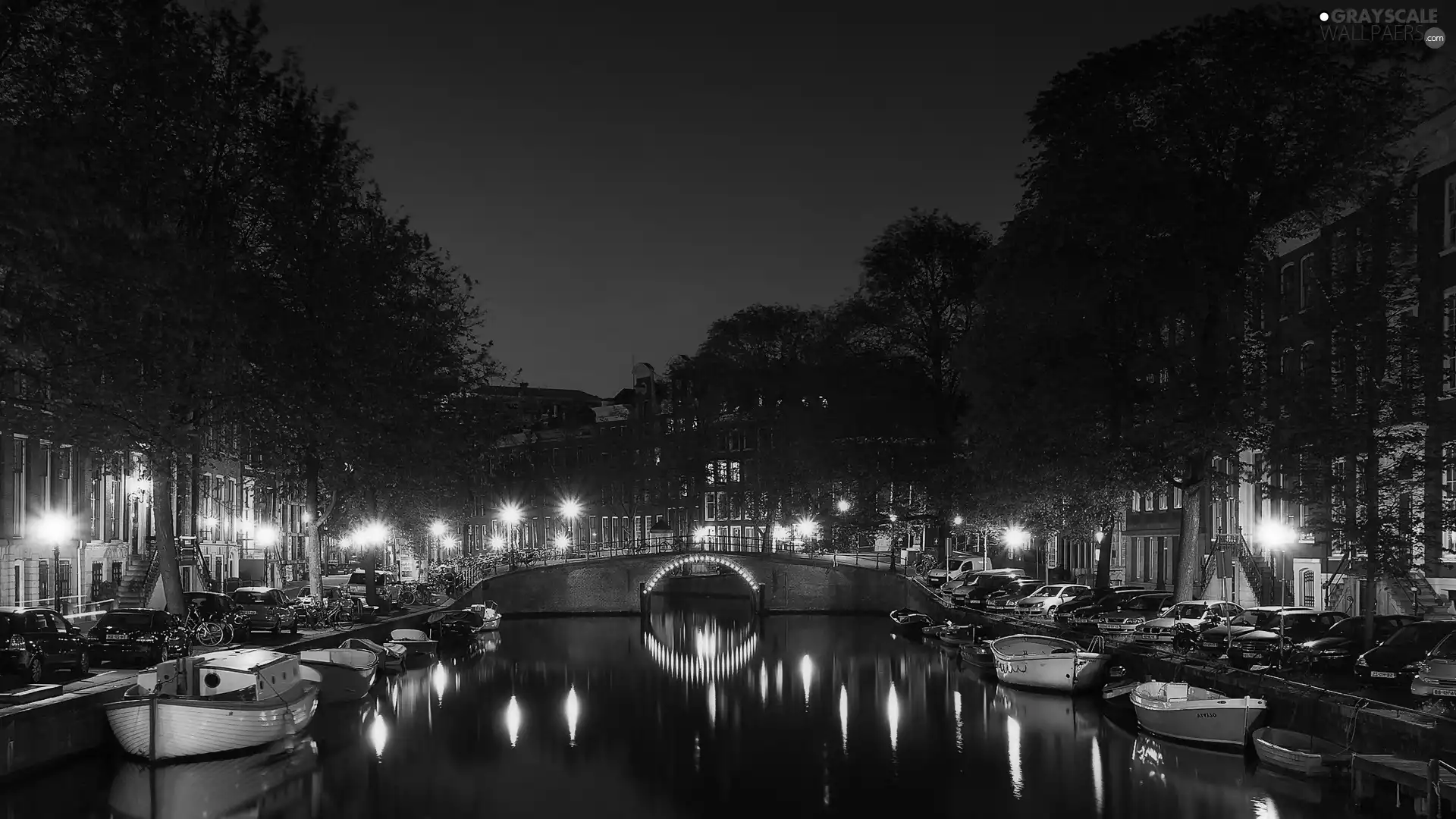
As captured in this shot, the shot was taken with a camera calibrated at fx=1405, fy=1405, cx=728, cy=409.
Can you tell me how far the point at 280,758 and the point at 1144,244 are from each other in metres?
27.8

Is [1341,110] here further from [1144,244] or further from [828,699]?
[828,699]

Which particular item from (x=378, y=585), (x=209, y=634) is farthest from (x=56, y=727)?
(x=378, y=585)

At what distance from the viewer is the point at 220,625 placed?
43281 mm

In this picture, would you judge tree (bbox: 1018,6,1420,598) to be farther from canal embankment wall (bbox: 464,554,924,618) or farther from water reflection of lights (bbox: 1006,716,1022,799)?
canal embankment wall (bbox: 464,554,924,618)

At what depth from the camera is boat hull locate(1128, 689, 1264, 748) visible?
31094mm

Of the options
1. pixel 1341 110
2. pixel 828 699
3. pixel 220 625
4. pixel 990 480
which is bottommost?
pixel 828 699

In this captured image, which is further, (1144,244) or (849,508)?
(849,508)

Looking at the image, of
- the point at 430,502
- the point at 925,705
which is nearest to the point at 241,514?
the point at 430,502

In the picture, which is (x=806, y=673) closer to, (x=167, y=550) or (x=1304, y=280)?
(x=1304, y=280)

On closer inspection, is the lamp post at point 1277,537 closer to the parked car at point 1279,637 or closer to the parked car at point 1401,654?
the parked car at point 1279,637

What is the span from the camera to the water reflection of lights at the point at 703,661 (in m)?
53.8

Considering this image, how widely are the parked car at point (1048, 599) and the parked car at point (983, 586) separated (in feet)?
15.7

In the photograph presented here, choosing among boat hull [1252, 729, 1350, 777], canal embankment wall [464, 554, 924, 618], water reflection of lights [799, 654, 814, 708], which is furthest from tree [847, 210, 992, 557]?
boat hull [1252, 729, 1350, 777]

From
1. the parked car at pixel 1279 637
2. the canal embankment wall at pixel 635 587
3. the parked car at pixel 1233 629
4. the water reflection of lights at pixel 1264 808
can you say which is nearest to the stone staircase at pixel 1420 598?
the parked car at pixel 1279 637
